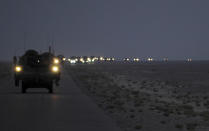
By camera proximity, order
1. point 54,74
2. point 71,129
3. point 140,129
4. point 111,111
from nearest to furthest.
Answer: point 71,129, point 140,129, point 111,111, point 54,74

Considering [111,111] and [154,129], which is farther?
[111,111]

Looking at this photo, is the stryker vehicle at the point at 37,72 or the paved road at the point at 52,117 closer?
the paved road at the point at 52,117

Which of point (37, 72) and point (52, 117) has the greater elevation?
point (37, 72)

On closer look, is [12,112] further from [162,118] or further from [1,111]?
[162,118]

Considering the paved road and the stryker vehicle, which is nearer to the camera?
the paved road

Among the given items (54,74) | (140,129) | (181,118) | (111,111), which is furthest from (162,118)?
(54,74)

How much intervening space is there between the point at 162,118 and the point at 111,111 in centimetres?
207

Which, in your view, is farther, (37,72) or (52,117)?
(37,72)

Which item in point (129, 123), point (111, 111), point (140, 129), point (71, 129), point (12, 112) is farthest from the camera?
point (111, 111)

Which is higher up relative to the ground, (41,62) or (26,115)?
(41,62)

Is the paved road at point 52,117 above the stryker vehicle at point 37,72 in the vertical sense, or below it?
below

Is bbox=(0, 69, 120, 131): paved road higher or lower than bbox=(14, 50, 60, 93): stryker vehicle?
lower

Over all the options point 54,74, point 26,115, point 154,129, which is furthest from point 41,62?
point 154,129

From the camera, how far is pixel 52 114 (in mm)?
14500
